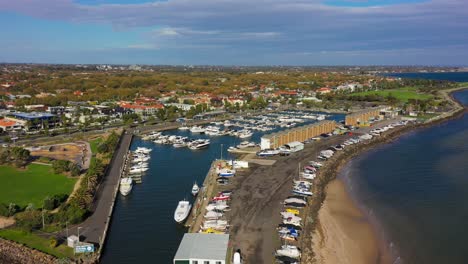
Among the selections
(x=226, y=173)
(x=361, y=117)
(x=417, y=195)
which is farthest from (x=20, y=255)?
(x=361, y=117)

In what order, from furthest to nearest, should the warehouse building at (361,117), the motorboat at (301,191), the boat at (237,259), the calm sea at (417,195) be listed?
1. the warehouse building at (361,117)
2. the motorboat at (301,191)
3. the calm sea at (417,195)
4. the boat at (237,259)

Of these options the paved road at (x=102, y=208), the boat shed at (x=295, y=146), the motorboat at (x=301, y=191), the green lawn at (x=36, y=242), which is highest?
the boat shed at (x=295, y=146)

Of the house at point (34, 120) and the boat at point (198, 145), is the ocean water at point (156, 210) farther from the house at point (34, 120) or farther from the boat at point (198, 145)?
the house at point (34, 120)

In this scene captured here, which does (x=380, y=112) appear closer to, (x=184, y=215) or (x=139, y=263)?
(x=184, y=215)

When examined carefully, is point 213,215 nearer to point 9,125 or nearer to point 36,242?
point 36,242

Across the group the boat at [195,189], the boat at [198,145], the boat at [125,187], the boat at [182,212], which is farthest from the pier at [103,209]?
the boat at [198,145]

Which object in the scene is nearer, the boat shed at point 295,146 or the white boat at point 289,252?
the white boat at point 289,252
